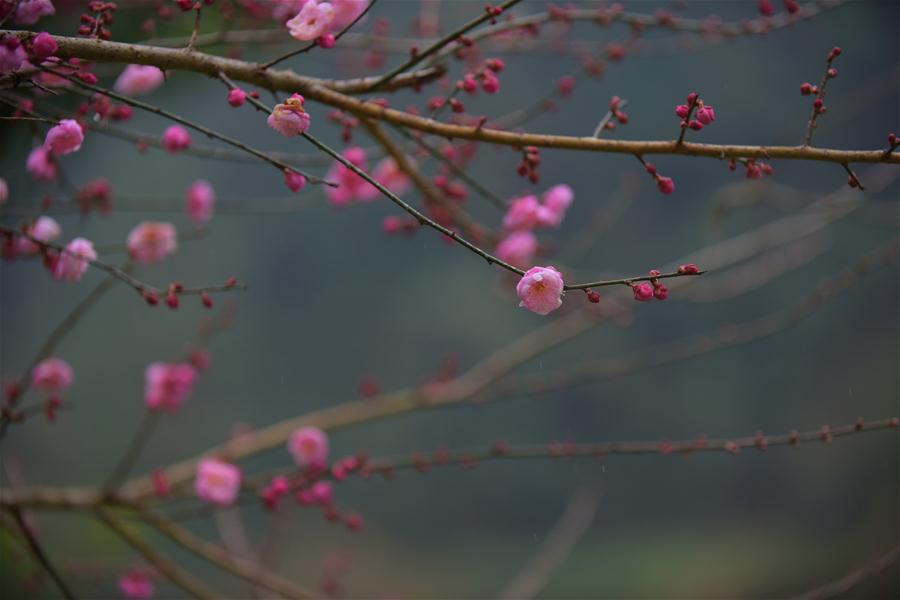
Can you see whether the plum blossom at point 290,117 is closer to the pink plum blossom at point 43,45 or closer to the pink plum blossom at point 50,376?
the pink plum blossom at point 43,45

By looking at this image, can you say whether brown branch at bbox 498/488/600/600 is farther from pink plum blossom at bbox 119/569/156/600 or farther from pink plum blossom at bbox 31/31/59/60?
pink plum blossom at bbox 31/31/59/60

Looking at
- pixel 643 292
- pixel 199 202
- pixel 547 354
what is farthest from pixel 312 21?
pixel 547 354

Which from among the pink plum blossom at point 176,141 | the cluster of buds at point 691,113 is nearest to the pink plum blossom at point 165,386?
the pink plum blossom at point 176,141

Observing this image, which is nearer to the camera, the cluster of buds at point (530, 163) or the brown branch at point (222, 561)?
the cluster of buds at point (530, 163)

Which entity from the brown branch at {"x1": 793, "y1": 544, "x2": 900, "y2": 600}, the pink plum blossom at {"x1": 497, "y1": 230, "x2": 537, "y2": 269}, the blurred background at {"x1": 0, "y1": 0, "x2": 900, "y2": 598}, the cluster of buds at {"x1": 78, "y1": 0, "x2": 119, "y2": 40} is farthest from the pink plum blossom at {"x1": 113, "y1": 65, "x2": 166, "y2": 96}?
the brown branch at {"x1": 793, "y1": 544, "x2": 900, "y2": 600}

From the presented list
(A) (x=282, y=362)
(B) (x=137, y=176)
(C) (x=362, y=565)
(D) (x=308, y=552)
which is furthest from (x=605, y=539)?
(B) (x=137, y=176)

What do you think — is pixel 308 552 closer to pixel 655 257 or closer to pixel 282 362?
pixel 282 362

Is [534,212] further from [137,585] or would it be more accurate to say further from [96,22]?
[137,585]
